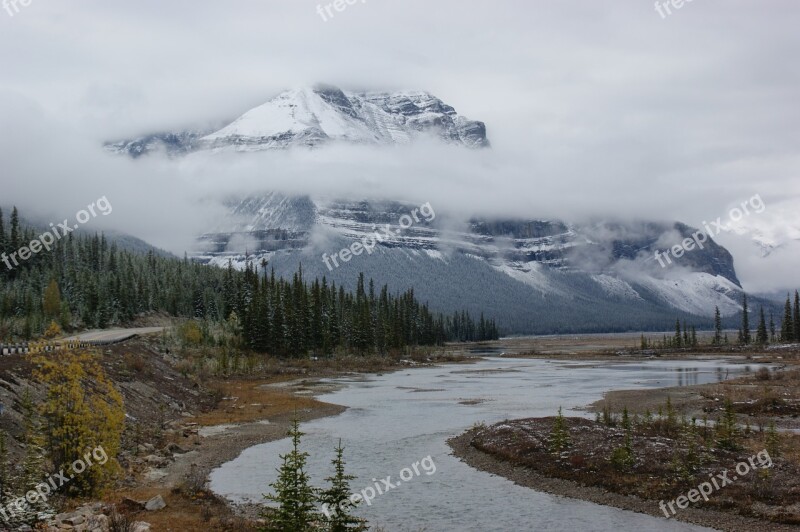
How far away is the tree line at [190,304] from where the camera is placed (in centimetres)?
11738

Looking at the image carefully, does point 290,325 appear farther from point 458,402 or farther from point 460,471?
point 460,471

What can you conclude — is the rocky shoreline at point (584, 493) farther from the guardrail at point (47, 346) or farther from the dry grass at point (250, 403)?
the guardrail at point (47, 346)

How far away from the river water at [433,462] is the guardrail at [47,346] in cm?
1028

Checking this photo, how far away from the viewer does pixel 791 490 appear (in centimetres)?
2698

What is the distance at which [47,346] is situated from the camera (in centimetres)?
3027

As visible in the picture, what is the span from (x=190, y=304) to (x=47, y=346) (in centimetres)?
13691

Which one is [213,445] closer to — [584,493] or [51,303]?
[584,493]

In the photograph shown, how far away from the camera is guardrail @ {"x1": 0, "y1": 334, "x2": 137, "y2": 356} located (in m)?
28.1

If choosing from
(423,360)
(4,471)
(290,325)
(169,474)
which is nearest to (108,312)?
(290,325)

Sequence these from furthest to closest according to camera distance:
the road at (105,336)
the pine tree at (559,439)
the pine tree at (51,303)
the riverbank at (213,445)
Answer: the pine tree at (51,303) → the road at (105,336) → the pine tree at (559,439) → the riverbank at (213,445)

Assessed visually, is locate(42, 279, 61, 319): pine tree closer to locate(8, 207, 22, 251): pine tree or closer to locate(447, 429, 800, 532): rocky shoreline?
locate(8, 207, 22, 251): pine tree

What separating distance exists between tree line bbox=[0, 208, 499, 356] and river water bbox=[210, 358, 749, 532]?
44.0 meters

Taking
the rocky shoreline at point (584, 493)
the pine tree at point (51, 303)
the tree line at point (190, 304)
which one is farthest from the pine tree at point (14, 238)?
the rocky shoreline at point (584, 493)

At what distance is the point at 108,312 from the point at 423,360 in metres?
68.6
